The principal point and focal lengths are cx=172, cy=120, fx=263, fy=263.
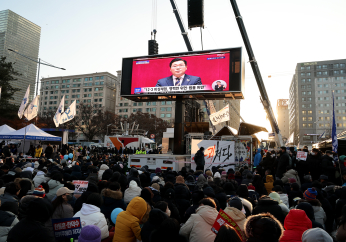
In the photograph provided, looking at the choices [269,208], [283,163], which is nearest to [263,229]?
[269,208]

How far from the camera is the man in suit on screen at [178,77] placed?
1884 cm

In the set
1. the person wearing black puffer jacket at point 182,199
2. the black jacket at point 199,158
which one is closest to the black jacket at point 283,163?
the black jacket at point 199,158

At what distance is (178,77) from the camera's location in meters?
19.2

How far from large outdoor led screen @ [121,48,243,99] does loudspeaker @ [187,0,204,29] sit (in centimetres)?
209

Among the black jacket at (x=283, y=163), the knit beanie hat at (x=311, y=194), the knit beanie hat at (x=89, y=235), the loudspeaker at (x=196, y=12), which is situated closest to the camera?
the knit beanie hat at (x=89, y=235)

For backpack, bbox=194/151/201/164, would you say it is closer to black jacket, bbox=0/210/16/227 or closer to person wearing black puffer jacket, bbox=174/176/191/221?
person wearing black puffer jacket, bbox=174/176/191/221

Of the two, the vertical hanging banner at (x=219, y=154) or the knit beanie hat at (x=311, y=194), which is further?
the vertical hanging banner at (x=219, y=154)

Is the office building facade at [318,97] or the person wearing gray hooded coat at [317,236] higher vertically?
the office building facade at [318,97]

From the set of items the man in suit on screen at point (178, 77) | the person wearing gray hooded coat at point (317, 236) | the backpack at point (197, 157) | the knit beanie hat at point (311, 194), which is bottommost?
the knit beanie hat at point (311, 194)

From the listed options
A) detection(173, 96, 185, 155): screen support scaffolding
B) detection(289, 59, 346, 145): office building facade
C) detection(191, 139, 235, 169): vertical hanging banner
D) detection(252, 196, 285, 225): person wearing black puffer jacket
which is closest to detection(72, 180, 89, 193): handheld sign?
detection(252, 196, 285, 225): person wearing black puffer jacket

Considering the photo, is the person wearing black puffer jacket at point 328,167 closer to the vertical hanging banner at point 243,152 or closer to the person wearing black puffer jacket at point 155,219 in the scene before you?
the vertical hanging banner at point 243,152

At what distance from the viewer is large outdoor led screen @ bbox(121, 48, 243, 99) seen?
18089mm

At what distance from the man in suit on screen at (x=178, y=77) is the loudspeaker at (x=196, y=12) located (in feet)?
9.31

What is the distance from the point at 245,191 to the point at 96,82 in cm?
11543
